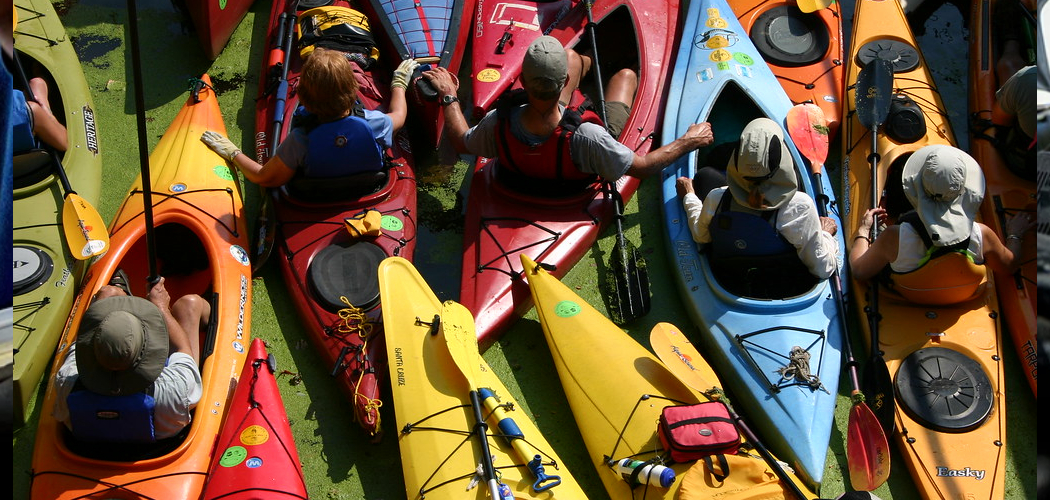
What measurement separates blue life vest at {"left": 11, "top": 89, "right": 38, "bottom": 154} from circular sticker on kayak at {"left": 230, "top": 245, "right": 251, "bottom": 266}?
110cm

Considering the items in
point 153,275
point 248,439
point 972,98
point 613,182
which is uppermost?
point 972,98

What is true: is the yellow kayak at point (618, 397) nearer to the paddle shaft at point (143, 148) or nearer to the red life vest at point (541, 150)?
the red life vest at point (541, 150)

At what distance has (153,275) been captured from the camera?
14.6 ft

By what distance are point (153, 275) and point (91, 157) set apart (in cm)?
119

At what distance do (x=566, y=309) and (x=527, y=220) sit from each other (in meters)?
0.57

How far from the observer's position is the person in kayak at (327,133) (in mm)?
4680

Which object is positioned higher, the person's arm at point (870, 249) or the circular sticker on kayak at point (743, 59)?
the circular sticker on kayak at point (743, 59)

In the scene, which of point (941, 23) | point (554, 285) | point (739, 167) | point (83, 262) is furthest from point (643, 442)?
point (941, 23)

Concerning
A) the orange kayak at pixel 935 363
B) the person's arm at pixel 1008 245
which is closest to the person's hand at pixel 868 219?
the orange kayak at pixel 935 363

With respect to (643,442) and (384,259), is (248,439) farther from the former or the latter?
(643,442)

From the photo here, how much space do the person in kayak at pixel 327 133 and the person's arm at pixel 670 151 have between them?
3.92ft

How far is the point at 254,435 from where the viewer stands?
13.5 feet

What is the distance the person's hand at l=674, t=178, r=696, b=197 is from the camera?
5.10 m

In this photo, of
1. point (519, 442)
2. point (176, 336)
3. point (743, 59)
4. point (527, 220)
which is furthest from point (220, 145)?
point (743, 59)
